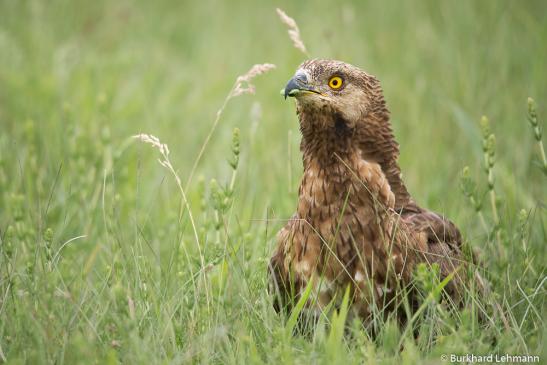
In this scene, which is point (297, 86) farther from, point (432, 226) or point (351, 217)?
point (432, 226)

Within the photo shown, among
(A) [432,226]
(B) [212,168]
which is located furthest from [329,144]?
(B) [212,168]

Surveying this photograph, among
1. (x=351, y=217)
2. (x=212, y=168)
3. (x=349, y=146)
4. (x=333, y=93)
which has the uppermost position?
(x=333, y=93)

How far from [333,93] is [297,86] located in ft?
0.54

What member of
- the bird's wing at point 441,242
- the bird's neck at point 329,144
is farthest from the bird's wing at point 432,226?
the bird's neck at point 329,144

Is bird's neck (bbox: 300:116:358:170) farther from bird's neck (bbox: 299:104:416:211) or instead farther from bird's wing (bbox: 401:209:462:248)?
bird's wing (bbox: 401:209:462:248)

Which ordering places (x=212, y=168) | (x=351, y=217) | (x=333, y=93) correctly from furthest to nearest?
(x=212, y=168) → (x=333, y=93) → (x=351, y=217)

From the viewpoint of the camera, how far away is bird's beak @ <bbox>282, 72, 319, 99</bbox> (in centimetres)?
374

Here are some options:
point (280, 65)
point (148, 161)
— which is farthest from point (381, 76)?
point (148, 161)

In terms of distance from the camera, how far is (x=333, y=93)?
12.5 feet

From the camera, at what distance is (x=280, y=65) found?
25.5ft

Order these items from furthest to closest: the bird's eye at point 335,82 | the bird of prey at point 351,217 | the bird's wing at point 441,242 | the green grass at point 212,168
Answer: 1. the bird's eye at point 335,82
2. the bird's wing at point 441,242
3. the bird of prey at point 351,217
4. the green grass at point 212,168

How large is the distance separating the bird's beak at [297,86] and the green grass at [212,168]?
462 millimetres

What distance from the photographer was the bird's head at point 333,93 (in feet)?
12.4

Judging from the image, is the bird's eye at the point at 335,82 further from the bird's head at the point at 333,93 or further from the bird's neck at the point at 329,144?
the bird's neck at the point at 329,144
